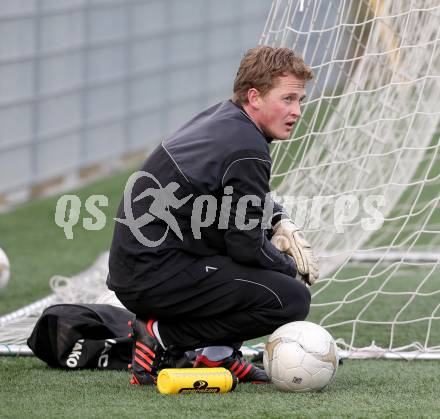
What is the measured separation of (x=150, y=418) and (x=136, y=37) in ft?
29.2

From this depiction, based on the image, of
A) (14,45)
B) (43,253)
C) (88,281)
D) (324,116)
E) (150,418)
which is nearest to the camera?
(150,418)

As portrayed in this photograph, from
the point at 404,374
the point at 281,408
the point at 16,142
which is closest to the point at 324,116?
the point at 404,374

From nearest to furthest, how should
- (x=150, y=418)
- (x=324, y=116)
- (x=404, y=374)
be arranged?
(x=150, y=418) → (x=404, y=374) → (x=324, y=116)

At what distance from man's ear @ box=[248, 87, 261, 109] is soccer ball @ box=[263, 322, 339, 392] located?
2.49ft

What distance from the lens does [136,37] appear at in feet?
37.4

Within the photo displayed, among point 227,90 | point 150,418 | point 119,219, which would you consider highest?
point 119,219

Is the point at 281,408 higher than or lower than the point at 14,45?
higher

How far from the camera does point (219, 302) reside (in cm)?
340

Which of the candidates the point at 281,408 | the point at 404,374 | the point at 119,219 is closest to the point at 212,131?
the point at 119,219

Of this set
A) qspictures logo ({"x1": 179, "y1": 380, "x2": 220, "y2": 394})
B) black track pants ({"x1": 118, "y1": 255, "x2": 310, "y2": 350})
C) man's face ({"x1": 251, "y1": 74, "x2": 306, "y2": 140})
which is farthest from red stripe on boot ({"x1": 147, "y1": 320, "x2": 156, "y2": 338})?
man's face ({"x1": 251, "y1": 74, "x2": 306, "y2": 140})

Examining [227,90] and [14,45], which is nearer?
[14,45]

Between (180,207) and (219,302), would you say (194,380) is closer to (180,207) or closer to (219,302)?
(219,302)

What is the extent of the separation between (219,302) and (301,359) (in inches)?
13.1

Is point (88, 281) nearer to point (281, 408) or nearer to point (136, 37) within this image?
point (281, 408)
